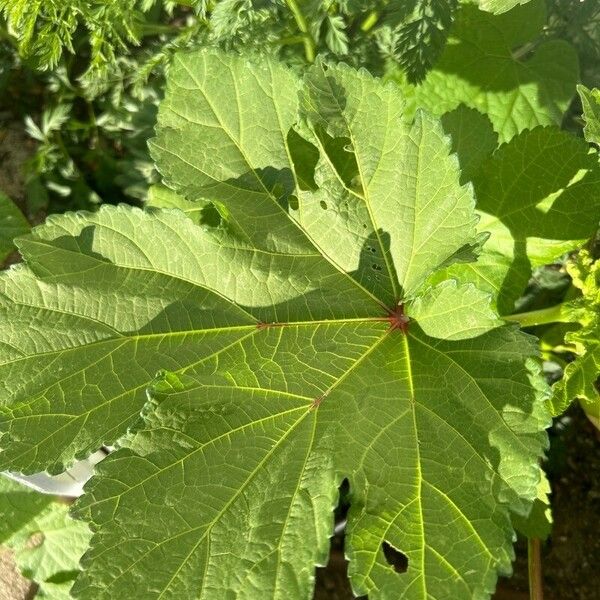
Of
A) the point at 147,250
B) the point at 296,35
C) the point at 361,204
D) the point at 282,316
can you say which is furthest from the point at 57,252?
the point at 296,35

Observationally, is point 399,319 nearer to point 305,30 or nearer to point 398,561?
point 305,30

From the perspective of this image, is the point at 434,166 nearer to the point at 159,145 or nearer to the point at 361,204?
the point at 361,204

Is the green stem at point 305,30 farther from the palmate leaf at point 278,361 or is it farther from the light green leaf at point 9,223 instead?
the light green leaf at point 9,223

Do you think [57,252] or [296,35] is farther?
[296,35]

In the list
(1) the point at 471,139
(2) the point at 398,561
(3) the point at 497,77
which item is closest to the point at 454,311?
(1) the point at 471,139

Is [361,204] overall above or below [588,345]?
above

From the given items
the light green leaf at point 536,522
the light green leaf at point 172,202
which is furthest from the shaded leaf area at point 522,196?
the light green leaf at point 172,202

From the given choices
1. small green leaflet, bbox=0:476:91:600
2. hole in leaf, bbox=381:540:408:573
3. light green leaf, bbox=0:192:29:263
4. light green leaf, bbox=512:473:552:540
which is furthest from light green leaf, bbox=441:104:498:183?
small green leaflet, bbox=0:476:91:600
